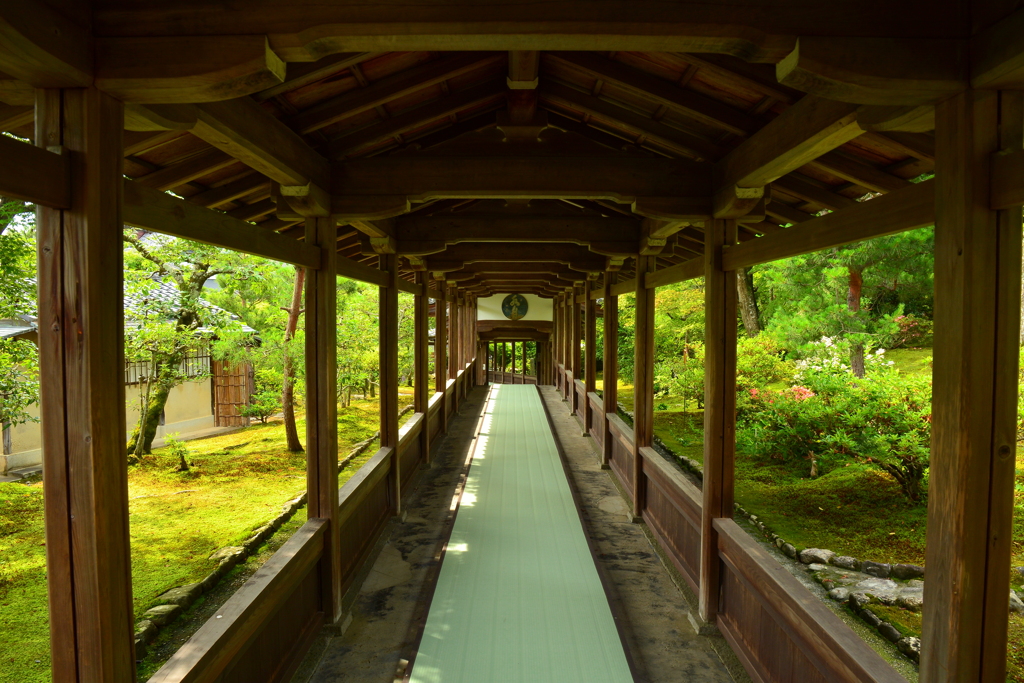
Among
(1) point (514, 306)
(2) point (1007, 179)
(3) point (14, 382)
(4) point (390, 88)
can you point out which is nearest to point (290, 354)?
(3) point (14, 382)

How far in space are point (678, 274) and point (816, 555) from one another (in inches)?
95.7

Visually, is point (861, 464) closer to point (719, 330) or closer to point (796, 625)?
point (719, 330)

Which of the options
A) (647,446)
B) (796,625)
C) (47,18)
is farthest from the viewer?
(647,446)

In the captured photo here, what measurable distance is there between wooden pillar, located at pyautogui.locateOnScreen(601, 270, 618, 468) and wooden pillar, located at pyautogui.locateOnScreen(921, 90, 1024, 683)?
6.54m

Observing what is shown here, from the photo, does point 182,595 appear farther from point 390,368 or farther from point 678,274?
point 678,274

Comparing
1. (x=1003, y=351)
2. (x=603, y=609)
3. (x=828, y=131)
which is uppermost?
(x=828, y=131)

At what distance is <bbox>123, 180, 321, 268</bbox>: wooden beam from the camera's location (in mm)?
2102

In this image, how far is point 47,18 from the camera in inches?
67.1

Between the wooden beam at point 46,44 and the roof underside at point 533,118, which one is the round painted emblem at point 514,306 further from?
the wooden beam at point 46,44

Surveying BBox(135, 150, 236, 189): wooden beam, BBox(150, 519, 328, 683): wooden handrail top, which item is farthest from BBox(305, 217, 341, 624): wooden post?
BBox(135, 150, 236, 189): wooden beam

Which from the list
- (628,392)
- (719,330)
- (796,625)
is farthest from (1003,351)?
(628,392)

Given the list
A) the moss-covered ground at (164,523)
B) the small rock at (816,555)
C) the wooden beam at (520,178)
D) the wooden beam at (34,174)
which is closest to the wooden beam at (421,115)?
the wooden beam at (520,178)

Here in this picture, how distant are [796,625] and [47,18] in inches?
145

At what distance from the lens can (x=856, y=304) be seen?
7.51 m
